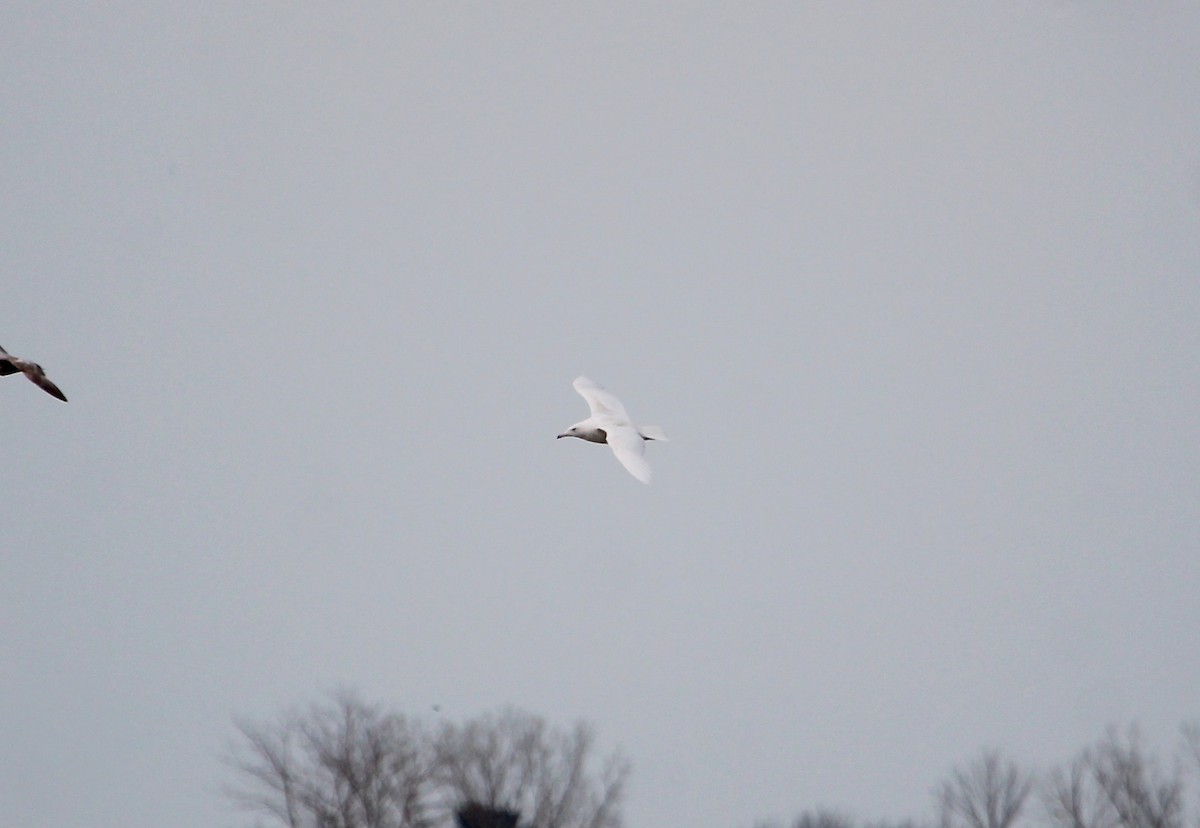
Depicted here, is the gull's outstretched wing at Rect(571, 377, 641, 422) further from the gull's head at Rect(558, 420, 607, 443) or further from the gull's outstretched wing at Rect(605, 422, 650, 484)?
the gull's outstretched wing at Rect(605, 422, 650, 484)

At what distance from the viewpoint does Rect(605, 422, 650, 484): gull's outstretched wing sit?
1977cm

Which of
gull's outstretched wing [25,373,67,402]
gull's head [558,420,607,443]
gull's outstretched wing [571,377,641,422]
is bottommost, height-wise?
gull's outstretched wing [25,373,67,402]

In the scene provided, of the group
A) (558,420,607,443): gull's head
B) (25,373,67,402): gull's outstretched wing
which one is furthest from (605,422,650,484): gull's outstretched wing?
(25,373,67,402): gull's outstretched wing

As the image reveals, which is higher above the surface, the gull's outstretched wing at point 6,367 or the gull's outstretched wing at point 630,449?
the gull's outstretched wing at point 630,449

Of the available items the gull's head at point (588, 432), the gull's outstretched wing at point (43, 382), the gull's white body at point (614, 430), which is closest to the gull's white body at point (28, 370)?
the gull's outstretched wing at point (43, 382)

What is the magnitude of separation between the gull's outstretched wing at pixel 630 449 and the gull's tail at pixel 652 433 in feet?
0.41

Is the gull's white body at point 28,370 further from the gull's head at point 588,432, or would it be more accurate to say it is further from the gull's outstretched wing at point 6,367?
the gull's head at point 588,432

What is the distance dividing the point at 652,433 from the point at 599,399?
341 cm

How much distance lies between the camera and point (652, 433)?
2184 centimetres

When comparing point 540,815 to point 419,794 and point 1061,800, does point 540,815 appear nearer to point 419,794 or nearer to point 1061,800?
point 419,794

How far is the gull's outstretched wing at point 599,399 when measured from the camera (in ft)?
80.3

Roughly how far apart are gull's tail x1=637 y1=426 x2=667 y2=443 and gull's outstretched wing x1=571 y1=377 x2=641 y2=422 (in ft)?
5.02

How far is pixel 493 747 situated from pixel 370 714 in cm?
347

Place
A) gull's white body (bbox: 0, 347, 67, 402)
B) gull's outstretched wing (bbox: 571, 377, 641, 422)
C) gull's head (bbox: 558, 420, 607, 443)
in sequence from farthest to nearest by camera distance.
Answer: gull's outstretched wing (bbox: 571, 377, 641, 422) → gull's head (bbox: 558, 420, 607, 443) → gull's white body (bbox: 0, 347, 67, 402)
